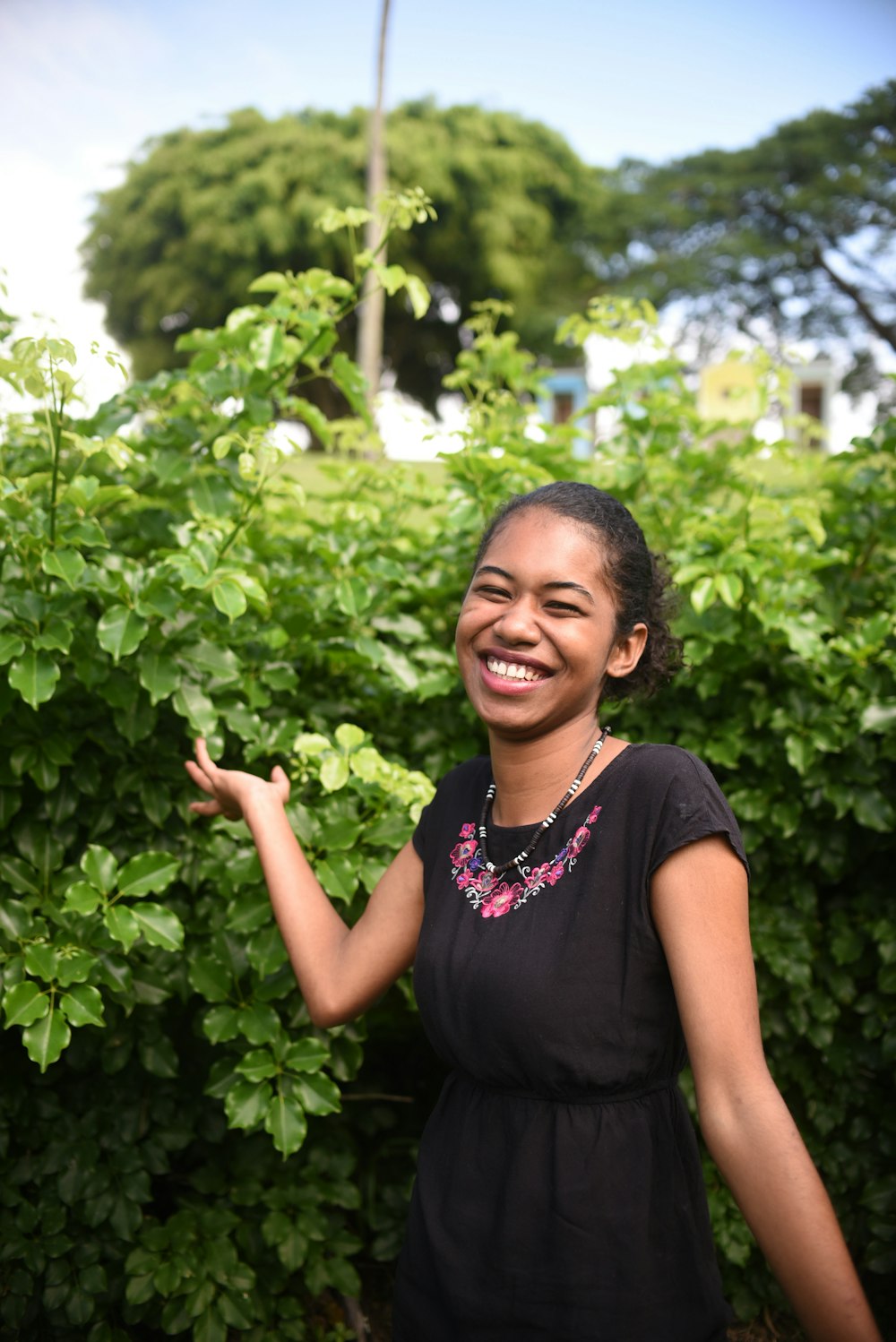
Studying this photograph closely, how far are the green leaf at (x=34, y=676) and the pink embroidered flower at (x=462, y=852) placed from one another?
0.77 meters

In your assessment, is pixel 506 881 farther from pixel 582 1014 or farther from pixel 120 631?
pixel 120 631

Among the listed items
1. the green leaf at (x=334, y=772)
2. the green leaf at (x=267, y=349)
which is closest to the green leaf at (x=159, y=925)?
the green leaf at (x=334, y=772)

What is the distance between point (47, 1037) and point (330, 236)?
22.7m

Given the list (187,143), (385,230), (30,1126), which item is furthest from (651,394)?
(187,143)

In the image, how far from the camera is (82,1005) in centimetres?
189

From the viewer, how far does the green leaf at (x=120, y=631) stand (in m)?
1.97

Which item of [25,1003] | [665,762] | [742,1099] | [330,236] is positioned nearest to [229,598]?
[25,1003]

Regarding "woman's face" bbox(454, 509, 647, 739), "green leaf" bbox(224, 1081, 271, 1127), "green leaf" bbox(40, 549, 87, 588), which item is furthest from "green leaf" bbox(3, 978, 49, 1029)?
"woman's face" bbox(454, 509, 647, 739)

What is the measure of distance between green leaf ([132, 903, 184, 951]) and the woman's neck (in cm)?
70

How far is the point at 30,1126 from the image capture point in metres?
2.27

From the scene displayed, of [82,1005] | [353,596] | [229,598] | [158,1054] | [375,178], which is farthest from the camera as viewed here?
[375,178]

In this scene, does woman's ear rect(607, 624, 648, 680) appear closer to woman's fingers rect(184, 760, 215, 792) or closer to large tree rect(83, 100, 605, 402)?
woman's fingers rect(184, 760, 215, 792)

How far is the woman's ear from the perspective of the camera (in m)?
1.65

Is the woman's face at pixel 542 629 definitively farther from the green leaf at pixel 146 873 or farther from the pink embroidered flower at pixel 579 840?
the green leaf at pixel 146 873
